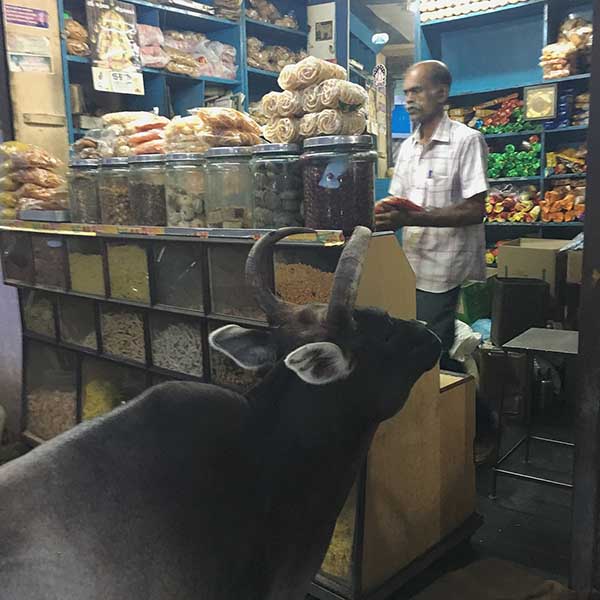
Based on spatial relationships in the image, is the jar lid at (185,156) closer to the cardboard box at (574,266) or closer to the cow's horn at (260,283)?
the cow's horn at (260,283)

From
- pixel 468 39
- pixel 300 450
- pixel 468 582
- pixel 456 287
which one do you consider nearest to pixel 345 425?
pixel 300 450

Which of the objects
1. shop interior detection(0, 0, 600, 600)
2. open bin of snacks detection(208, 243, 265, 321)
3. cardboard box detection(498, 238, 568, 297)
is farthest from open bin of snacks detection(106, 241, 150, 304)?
cardboard box detection(498, 238, 568, 297)

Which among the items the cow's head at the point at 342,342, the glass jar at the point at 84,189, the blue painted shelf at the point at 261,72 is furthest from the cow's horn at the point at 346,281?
the blue painted shelf at the point at 261,72

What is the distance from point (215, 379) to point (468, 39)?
14.0 feet

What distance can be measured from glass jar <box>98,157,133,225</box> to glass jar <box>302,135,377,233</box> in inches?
34.7

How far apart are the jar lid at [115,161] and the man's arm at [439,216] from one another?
945 millimetres

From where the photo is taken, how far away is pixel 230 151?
193cm

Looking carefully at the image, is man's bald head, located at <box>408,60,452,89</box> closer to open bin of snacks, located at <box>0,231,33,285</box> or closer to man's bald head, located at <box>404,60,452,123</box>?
man's bald head, located at <box>404,60,452,123</box>

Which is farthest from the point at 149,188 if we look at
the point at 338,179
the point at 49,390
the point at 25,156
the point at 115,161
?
the point at 49,390

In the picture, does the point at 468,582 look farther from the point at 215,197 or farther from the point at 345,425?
the point at 215,197

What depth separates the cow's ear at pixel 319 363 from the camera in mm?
1321

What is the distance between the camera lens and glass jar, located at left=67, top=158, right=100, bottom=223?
2461 mm

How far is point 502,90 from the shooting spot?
5.12 m

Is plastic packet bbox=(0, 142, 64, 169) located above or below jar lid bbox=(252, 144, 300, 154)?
above
